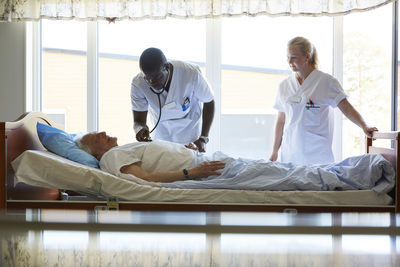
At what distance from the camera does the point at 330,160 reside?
2760mm

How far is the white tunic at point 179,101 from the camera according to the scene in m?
2.52

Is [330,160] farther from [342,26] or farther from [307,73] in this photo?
[342,26]

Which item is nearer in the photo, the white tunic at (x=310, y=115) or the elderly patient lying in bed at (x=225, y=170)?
the elderly patient lying in bed at (x=225, y=170)

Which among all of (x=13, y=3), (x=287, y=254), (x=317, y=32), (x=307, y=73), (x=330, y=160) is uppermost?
(x=13, y=3)

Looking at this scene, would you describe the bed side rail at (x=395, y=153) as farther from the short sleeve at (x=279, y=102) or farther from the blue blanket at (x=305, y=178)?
the short sleeve at (x=279, y=102)

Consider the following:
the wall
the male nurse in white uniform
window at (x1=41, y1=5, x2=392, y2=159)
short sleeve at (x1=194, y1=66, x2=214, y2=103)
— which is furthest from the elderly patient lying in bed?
the wall

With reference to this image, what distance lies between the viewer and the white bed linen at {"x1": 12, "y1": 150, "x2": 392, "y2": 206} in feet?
5.42

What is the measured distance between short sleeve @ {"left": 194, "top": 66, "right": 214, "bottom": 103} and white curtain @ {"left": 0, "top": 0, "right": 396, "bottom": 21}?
82 cm

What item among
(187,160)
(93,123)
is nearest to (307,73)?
(187,160)

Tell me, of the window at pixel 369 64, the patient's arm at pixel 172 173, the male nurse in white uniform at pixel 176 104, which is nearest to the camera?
the patient's arm at pixel 172 173

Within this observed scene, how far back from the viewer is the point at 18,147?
75.0 inches

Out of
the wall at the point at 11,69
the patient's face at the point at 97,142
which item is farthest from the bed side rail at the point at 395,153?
the wall at the point at 11,69

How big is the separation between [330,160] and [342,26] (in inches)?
50.1

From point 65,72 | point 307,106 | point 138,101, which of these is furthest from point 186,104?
point 65,72
